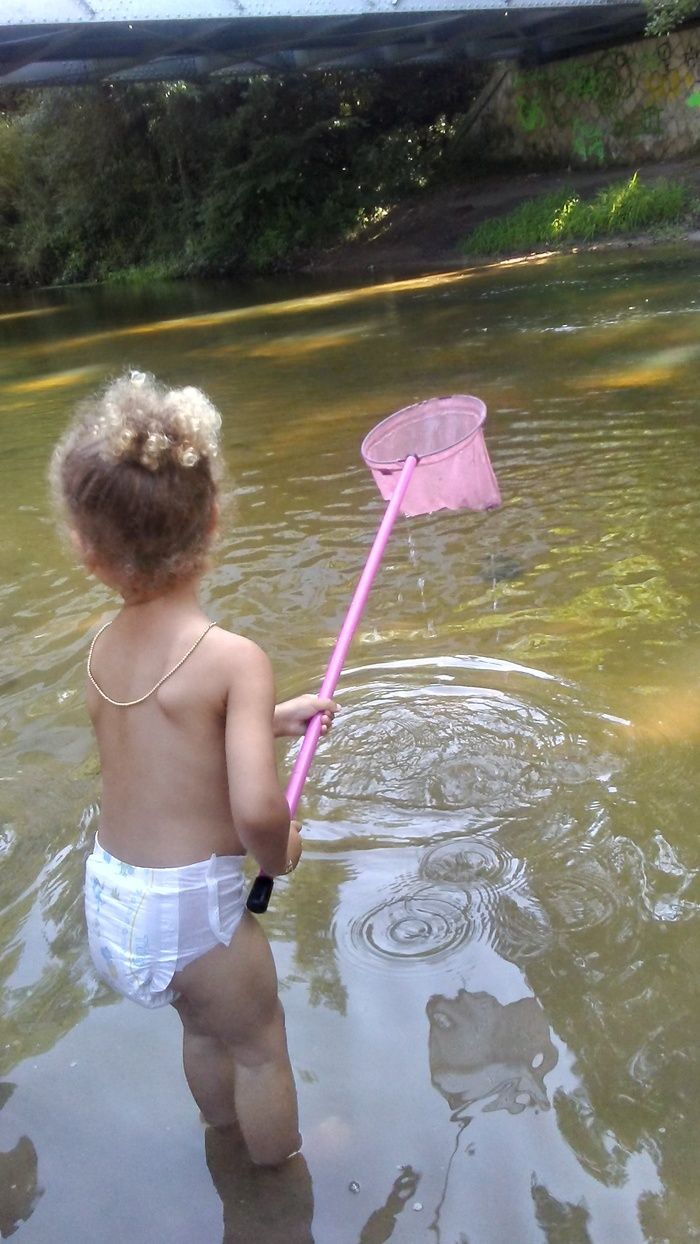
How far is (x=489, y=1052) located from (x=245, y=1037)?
60 cm

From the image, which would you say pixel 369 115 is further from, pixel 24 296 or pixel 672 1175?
pixel 672 1175

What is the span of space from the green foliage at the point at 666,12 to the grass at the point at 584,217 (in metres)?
1.81

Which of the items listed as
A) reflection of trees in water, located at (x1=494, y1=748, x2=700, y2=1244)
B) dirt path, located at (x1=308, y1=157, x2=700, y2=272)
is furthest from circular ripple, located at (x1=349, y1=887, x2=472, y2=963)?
dirt path, located at (x1=308, y1=157, x2=700, y2=272)

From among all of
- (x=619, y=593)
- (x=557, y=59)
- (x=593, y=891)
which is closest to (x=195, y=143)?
(x=557, y=59)

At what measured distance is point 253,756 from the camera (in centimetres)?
174

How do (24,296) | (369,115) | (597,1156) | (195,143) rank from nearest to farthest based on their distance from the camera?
(597,1156) < (369,115) < (195,143) < (24,296)

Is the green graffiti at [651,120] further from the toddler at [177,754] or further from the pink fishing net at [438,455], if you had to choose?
the toddler at [177,754]

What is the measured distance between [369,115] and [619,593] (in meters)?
21.2

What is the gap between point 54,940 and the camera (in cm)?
283

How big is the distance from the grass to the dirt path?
1.64ft

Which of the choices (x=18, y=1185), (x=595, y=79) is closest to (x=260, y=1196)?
(x=18, y=1185)

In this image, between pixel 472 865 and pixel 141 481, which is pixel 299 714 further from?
pixel 472 865

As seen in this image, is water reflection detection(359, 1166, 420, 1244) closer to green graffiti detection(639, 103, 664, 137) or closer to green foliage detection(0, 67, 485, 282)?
green graffiti detection(639, 103, 664, 137)

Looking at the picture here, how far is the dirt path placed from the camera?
1769 centimetres
